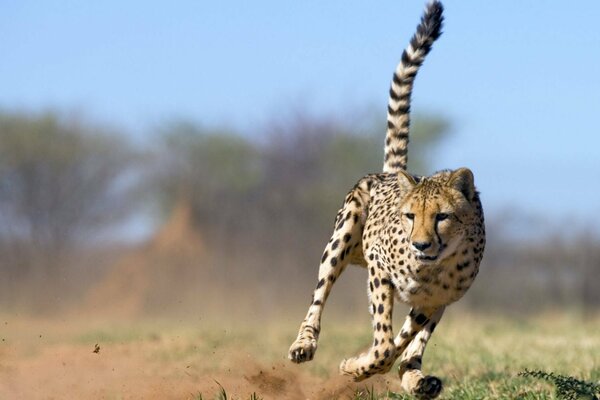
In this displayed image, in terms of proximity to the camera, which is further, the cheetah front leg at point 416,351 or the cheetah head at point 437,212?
the cheetah front leg at point 416,351

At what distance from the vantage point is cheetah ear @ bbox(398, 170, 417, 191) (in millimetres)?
5328

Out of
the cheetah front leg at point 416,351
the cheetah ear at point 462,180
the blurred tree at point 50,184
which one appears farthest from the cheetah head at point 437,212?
the blurred tree at point 50,184

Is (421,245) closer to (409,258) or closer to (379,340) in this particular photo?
(409,258)

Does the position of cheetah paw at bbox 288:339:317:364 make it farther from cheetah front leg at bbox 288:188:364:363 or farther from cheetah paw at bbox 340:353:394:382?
cheetah front leg at bbox 288:188:364:363

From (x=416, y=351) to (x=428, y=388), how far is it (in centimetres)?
43

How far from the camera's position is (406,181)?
17.6 feet

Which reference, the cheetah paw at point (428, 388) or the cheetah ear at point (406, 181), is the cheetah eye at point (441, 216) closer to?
the cheetah ear at point (406, 181)

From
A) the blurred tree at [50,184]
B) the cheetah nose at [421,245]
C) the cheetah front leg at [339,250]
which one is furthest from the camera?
the blurred tree at [50,184]

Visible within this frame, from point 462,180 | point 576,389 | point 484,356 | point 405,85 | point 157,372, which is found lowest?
point 576,389

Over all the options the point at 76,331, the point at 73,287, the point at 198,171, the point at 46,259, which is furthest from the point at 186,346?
the point at 198,171

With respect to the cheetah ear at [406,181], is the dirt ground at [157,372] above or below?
below

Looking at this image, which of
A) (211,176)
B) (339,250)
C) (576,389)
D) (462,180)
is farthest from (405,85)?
(211,176)

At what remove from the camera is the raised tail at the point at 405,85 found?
6469mm

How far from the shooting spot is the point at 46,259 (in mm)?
15273
